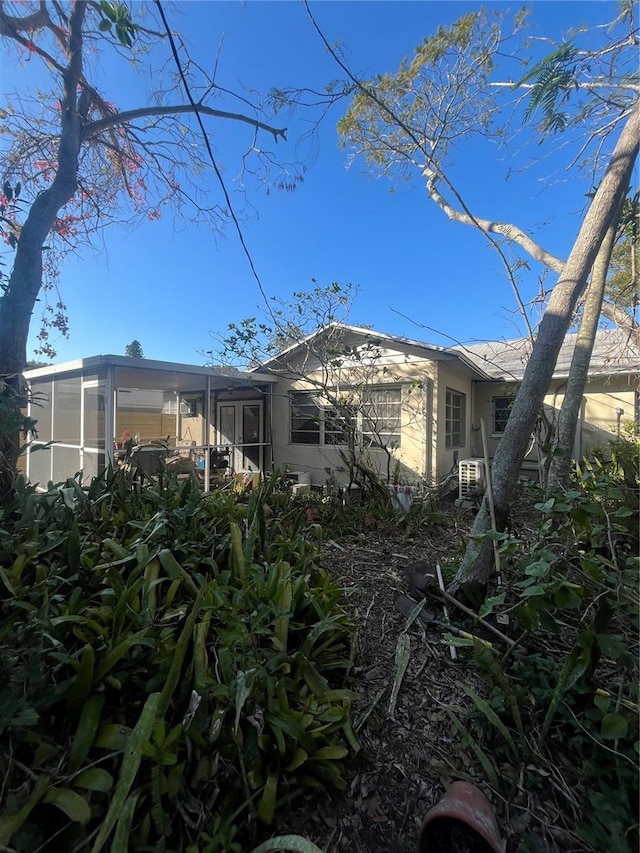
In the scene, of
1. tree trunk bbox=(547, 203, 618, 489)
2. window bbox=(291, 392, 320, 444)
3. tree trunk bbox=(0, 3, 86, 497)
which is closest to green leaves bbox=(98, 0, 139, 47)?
tree trunk bbox=(0, 3, 86, 497)

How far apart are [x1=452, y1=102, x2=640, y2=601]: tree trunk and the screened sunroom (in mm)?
4156

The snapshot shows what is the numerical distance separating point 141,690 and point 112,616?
1.23ft

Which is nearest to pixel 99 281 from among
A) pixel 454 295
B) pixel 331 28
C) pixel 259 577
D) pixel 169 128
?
pixel 169 128

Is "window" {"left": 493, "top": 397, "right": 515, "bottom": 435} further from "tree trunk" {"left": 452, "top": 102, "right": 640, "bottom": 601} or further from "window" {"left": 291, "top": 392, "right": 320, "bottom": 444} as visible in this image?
"tree trunk" {"left": 452, "top": 102, "right": 640, "bottom": 601}

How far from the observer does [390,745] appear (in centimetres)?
167

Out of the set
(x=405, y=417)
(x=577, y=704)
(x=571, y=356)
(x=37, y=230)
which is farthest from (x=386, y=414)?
(x=577, y=704)

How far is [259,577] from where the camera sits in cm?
210

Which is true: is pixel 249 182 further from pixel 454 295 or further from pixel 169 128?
pixel 454 295

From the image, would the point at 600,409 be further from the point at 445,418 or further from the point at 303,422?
the point at 303,422

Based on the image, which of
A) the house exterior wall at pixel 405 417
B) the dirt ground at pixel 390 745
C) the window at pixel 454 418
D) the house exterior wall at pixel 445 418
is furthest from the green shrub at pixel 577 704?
the window at pixel 454 418

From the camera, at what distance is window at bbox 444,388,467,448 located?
8.87 metres

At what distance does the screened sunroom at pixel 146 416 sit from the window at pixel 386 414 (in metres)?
2.49

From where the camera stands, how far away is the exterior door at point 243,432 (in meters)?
10.5

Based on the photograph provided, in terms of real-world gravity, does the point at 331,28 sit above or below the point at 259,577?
above
